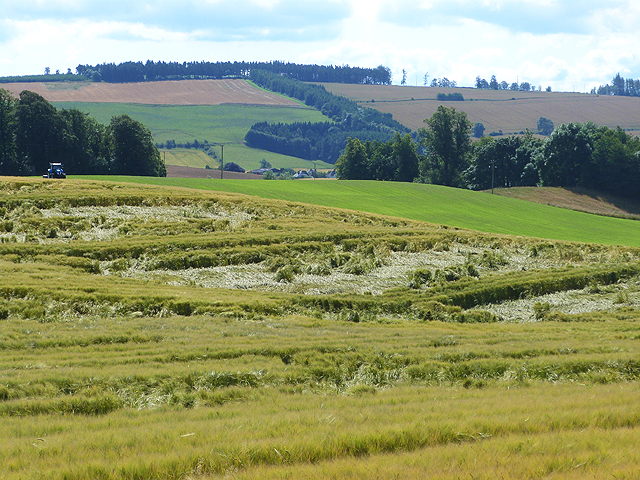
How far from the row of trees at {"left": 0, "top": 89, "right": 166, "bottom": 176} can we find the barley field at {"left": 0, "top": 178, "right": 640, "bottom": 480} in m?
64.5

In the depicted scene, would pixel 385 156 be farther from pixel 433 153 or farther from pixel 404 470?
pixel 404 470

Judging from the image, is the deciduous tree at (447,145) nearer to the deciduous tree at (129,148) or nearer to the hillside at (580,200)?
the hillside at (580,200)

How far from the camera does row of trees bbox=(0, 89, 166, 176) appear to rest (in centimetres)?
10100

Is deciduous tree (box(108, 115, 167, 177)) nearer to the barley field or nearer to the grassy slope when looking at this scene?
the grassy slope

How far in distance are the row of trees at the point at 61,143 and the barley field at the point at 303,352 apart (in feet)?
212

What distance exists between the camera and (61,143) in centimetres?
10238

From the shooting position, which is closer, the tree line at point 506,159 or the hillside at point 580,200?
the hillside at point 580,200

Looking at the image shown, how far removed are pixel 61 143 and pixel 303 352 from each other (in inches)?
3886

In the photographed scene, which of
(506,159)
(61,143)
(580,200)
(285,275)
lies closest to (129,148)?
(61,143)

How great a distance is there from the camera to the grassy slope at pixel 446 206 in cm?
6723

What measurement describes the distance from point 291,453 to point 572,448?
144 inches

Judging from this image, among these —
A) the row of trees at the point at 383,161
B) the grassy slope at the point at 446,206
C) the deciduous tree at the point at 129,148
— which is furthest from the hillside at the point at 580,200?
the deciduous tree at the point at 129,148

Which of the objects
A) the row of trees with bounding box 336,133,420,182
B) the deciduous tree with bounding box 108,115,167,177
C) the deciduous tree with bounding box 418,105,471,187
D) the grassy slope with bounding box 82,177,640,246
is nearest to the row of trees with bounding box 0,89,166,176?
the deciduous tree with bounding box 108,115,167,177

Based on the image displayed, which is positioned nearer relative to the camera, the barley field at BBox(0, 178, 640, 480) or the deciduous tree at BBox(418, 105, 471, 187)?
the barley field at BBox(0, 178, 640, 480)
